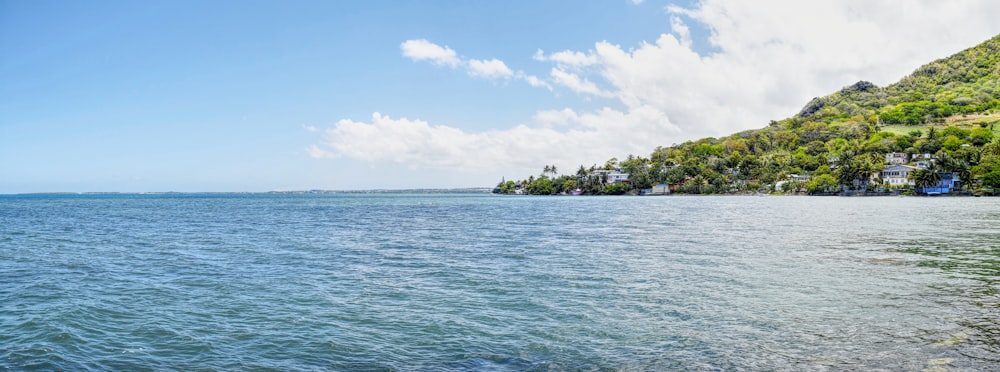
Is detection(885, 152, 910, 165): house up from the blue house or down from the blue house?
up

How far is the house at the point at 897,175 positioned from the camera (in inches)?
6314

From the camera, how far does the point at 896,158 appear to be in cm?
18912

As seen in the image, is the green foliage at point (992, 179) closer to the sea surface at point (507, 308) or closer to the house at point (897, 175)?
the house at point (897, 175)

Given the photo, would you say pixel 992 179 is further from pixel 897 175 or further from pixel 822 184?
pixel 822 184

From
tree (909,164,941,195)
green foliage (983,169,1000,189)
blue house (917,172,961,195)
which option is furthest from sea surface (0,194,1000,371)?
blue house (917,172,961,195)

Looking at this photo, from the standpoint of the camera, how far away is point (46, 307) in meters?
16.7

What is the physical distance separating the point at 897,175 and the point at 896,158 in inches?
1226

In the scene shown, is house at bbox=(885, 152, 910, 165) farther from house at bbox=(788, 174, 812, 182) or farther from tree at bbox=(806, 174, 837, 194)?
tree at bbox=(806, 174, 837, 194)

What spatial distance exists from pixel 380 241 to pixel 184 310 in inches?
839

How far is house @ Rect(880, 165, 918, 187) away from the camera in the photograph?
160375mm

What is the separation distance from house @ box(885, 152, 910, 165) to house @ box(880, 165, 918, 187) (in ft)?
78.5

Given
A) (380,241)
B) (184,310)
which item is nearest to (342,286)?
(184,310)

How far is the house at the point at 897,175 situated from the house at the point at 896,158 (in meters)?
23.9

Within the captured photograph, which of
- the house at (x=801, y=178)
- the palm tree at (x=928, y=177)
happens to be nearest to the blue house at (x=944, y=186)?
the palm tree at (x=928, y=177)
